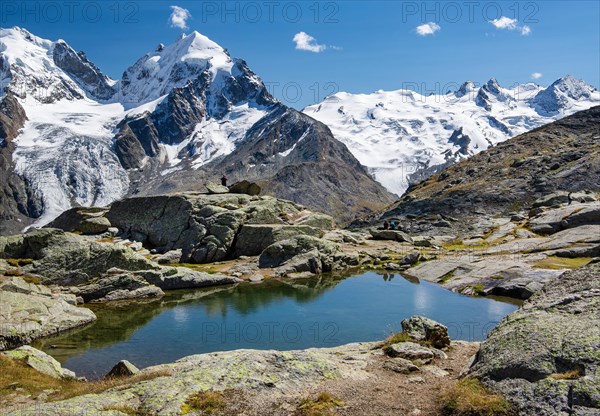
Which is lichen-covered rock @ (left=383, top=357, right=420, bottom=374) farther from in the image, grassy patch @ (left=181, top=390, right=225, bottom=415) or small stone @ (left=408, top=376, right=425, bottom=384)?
grassy patch @ (left=181, top=390, right=225, bottom=415)

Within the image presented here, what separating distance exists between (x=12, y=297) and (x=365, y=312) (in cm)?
2779

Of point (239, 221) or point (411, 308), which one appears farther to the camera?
point (239, 221)

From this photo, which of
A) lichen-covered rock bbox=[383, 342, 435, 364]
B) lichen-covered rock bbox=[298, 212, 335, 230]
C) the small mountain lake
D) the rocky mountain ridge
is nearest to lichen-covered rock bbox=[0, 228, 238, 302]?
the small mountain lake

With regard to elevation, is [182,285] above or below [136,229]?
below

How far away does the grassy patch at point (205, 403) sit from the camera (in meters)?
16.0

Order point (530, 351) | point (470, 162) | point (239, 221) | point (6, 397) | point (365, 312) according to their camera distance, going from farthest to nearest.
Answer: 1. point (470, 162)
2. point (239, 221)
3. point (365, 312)
4. point (6, 397)
5. point (530, 351)

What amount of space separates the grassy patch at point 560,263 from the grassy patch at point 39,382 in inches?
1604

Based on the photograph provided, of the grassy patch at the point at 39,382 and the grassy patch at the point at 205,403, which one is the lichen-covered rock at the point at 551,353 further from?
the grassy patch at the point at 39,382

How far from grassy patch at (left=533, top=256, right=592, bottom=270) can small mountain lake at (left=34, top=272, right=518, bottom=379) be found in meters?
7.71

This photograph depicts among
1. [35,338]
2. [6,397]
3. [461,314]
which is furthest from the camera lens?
[461,314]

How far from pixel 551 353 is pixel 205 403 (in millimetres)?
11296

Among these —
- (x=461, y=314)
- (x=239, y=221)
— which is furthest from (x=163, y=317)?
(x=239, y=221)

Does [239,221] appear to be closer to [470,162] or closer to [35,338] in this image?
[35,338]

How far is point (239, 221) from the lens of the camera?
71.8 m
